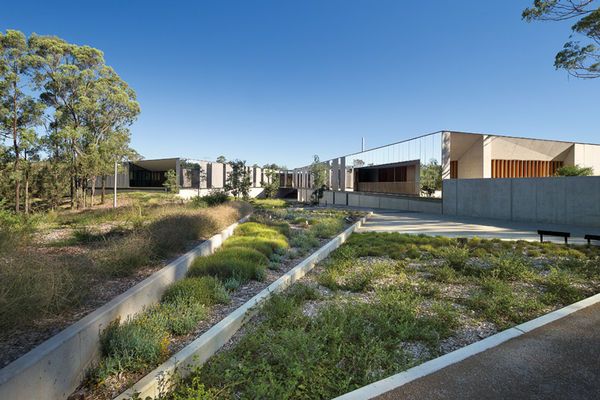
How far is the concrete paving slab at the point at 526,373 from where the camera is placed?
2.59 meters

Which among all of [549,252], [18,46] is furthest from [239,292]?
[18,46]

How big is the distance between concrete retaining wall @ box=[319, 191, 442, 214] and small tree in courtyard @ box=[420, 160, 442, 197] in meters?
1.22

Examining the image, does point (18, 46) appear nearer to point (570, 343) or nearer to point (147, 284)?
point (147, 284)

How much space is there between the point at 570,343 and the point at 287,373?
2951 millimetres

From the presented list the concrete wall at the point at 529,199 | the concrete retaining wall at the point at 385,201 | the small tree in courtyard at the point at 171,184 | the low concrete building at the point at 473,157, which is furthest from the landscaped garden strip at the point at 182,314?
the small tree in courtyard at the point at 171,184

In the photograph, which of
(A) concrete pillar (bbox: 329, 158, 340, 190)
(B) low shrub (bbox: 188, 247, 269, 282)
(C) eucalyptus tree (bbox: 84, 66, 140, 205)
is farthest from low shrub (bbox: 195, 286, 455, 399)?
(A) concrete pillar (bbox: 329, 158, 340, 190)

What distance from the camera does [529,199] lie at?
16109mm

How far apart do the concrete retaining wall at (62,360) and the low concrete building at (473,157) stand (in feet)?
70.9

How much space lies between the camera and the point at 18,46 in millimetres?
19844

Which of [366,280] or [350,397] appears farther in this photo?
[366,280]

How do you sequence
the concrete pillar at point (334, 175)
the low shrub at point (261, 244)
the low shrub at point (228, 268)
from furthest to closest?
the concrete pillar at point (334, 175) → the low shrub at point (261, 244) → the low shrub at point (228, 268)

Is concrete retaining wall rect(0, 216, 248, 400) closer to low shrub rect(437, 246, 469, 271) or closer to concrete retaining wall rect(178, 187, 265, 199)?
low shrub rect(437, 246, 469, 271)

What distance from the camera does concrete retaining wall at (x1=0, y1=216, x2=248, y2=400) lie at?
88.1 inches

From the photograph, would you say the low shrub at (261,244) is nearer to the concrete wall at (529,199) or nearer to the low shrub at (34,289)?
the low shrub at (34,289)
